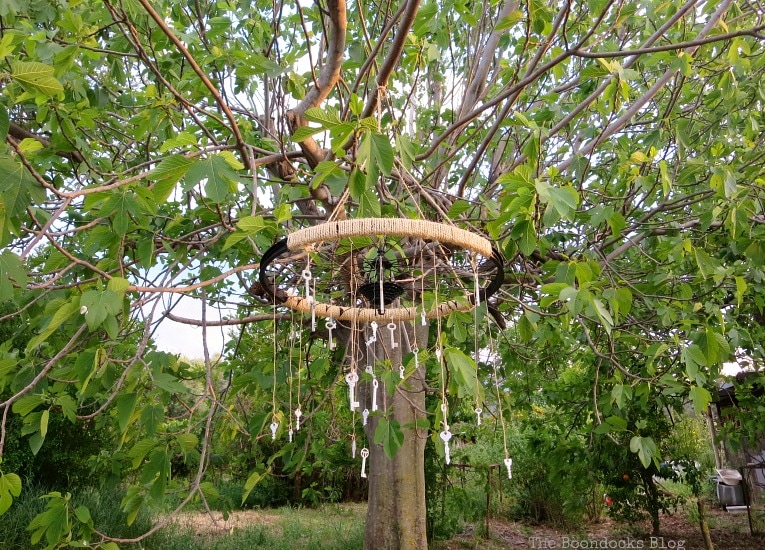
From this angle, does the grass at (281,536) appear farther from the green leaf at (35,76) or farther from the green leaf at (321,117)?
the green leaf at (321,117)

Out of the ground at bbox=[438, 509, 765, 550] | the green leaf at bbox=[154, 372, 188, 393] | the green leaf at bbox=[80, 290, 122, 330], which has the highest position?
the green leaf at bbox=[80, 290, 122, 330]

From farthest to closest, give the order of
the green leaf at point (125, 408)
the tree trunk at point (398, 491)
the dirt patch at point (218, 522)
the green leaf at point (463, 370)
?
the dirt patch at point (218, 522)
the tree trunk at point (398, 491)
the green leaf at point (125, 408)
the green leaf at point (463, 370)

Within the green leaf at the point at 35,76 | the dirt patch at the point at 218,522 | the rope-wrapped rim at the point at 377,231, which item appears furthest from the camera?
the dirt patch at the point at 218,522

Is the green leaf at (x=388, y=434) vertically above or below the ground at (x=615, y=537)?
above

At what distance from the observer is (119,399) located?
67.4 inches

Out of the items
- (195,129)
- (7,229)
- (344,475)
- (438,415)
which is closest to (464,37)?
(195,129)

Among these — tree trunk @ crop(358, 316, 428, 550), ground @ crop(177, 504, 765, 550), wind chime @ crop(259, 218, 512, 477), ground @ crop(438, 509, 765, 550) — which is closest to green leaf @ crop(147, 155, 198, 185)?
wind chime @ crop(259, 218, 512, 477)

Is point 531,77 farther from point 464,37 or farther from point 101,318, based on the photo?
point 464,37

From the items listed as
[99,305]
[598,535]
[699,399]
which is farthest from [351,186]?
[598,535]

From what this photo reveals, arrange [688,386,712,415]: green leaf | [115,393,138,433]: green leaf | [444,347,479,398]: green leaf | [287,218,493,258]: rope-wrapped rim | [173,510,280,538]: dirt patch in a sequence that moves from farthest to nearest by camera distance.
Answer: [173,510,280,538]: dirt patch → [688,386,712,415]: green leaf → [115,393,138,433]: green leaf → [444,347,479,398]: green leaf → [287,218,493,258]: rope-wrapped rim

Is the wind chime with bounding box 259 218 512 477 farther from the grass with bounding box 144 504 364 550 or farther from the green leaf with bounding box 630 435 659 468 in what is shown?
the grass with bounding box 144 504 364 550

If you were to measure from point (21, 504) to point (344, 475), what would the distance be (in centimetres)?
426

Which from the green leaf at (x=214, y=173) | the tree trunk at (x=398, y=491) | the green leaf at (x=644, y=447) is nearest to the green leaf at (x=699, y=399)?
the green leaf at (x=644, y=447)

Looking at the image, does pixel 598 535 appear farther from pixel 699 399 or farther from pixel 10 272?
pixel 10 272
